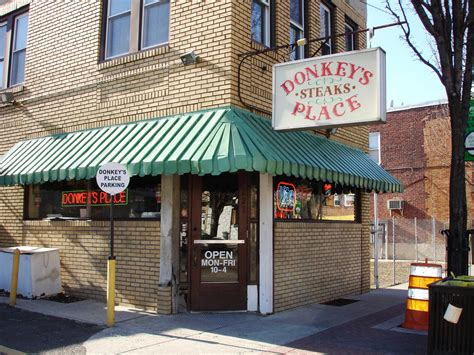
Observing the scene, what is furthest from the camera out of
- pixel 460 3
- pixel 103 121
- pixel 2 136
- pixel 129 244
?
pixel 2 136

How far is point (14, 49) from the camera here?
12.6 metres

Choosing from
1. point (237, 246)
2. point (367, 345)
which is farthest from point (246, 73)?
point (367, 345)

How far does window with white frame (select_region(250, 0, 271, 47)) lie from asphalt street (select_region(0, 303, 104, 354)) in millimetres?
5717

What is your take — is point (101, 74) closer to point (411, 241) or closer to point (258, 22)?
point (258, 22)

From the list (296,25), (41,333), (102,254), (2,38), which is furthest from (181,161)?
(2,38)

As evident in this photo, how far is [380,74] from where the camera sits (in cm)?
733

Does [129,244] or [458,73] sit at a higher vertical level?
[458,73]

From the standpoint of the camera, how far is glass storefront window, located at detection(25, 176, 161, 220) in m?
9.30

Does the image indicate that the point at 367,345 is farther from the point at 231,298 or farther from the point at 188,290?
the point at 188,290

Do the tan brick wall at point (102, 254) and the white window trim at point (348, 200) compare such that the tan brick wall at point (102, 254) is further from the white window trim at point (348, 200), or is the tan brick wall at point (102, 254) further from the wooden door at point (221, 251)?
the white window trim at point (348, 200)

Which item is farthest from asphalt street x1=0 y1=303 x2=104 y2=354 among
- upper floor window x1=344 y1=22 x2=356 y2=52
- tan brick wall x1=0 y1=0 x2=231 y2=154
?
upper floor window x1=344 y1=22 x2=356 y2=52

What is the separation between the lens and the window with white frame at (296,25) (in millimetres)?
10602

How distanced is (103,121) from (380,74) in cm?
536

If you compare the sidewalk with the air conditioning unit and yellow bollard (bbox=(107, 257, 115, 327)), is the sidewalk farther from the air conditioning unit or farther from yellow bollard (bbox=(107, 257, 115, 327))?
the air conditioning unit
